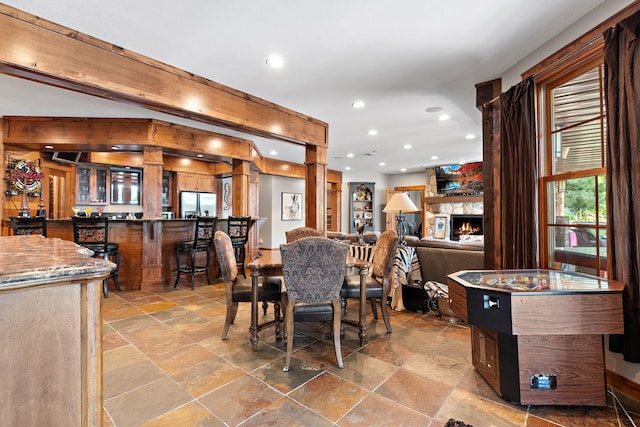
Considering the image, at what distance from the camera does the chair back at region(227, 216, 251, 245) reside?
4836 mm

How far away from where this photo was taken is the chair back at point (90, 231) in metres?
3.81

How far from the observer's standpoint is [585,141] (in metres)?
2.34

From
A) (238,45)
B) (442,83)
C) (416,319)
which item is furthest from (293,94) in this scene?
(416,319)

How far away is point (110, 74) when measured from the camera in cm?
Answer: 251

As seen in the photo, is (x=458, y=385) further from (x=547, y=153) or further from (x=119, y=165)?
(x=119, y=165)

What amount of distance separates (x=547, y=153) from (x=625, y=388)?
1790 mm

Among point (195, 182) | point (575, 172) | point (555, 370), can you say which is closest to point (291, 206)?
point (195, 182)

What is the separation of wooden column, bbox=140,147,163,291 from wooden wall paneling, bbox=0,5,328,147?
173cm

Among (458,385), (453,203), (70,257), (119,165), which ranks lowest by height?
(458,385)

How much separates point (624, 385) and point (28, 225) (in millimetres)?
6011

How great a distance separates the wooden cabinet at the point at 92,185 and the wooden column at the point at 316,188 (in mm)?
5334

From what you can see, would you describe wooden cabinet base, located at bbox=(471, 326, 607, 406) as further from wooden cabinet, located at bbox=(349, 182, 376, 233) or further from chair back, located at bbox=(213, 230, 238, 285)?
wooden cabinet, located at bbox=(349, 182, 376, 233)

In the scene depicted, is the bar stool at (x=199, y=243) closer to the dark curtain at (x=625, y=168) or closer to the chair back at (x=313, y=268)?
the chair back at (x=313, y=268)

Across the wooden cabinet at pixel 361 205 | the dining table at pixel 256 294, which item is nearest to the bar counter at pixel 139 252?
the dining table at pixel 256 294
